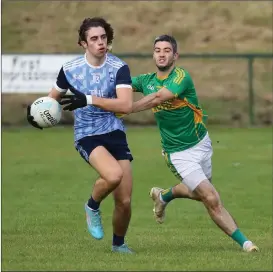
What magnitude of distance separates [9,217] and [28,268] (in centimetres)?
461

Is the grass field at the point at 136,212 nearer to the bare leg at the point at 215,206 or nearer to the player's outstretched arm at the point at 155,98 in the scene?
the bare leg at the point at 215,206

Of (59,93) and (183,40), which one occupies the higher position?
(59,93)

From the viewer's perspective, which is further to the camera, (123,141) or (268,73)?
(268,73)

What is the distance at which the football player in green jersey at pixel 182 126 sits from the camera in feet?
32.5

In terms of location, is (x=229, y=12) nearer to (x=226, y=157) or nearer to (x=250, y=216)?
(x=226, y=157)

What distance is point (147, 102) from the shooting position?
9.84m

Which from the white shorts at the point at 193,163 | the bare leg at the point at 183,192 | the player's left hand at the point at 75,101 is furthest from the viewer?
the bare leg at the point at 183,192

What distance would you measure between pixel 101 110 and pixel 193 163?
1.14 metres

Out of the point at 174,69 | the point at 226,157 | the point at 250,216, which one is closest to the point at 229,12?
the point at 226,157

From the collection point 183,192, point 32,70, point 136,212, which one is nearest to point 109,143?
point 183,192

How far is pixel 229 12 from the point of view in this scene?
3309 centimetres

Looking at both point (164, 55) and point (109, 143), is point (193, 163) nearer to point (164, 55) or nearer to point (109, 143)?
point (109, 143)

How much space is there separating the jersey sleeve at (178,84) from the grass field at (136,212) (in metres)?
1.54

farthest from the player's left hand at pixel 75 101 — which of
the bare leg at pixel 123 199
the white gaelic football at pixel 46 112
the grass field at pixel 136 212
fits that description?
the grass field at pixel 136 212
